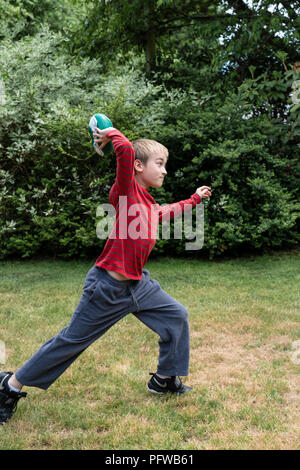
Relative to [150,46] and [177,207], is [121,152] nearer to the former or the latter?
[177,207]

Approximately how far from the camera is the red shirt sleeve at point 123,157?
92.3 inches

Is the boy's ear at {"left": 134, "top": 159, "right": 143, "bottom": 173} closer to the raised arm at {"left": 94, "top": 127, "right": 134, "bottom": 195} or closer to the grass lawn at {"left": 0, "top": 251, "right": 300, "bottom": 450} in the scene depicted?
the raised arm at {"left": 94, "top": 127, "right": 134, "bottom": 195}

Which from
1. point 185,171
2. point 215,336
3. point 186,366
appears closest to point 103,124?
point 186,366

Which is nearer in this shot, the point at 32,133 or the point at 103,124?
the point at 103,124

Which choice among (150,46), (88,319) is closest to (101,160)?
(150,46)

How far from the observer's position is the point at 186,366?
296 centimetres

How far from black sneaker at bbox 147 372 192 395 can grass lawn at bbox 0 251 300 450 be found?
48 millimetres

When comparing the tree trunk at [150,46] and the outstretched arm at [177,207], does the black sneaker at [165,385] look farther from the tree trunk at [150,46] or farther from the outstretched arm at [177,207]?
the tree trunk at [150,46]

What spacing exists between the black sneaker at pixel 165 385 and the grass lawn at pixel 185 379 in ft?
0.16

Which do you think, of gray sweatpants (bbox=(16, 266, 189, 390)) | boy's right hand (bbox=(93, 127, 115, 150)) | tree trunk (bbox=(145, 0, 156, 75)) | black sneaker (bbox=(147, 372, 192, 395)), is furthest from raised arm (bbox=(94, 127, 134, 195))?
tree trunk (bbox=(145, 0, 156, 75))

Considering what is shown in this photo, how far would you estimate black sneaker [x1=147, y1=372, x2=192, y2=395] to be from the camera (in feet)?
9.78

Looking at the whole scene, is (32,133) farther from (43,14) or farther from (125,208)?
(43,14)

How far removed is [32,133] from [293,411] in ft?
16.9

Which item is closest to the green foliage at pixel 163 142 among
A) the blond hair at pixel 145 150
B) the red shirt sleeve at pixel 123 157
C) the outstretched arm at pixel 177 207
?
the outstretched arm at pixel 177 207
